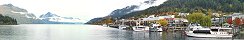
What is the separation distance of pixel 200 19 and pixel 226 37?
235 feet

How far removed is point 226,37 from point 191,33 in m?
9.92

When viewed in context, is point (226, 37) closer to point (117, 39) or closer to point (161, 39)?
point (161, 39)

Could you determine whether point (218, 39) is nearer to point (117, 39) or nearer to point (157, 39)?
point (157, 39)

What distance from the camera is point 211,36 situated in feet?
358

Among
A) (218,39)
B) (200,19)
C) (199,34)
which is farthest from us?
(200,19)

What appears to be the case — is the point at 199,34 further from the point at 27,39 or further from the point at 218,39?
the point at 27,39

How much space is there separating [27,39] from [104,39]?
640 inches

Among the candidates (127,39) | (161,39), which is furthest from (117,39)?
(161,39)

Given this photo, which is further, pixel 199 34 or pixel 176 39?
pixel 199 34

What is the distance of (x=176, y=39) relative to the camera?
104 meters

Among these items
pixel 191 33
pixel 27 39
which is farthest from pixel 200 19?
pixel 27 39

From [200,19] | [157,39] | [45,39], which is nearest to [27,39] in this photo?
[45,39]

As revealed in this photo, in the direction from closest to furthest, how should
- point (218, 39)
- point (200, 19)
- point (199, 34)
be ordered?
point (218, 39)
point (199, 34)
point (200, 19)

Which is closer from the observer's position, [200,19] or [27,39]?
[27,39]
